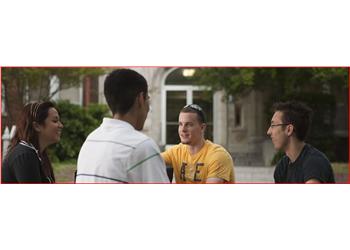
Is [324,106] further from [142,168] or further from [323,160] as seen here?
[142,168]

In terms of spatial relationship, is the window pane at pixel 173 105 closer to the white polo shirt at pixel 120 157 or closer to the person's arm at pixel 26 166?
the person's arm at pixel 26 166

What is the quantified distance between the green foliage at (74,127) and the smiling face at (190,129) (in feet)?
2.26

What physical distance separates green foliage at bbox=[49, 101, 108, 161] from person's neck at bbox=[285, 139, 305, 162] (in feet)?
3.98

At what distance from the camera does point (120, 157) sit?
175cm

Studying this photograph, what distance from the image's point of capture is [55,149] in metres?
3.21

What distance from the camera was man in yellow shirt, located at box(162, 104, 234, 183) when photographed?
2717mm

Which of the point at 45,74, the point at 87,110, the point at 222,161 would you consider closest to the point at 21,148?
the point at 222,161

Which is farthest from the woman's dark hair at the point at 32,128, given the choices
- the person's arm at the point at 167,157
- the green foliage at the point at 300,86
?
the green foliage at the point at 300,86

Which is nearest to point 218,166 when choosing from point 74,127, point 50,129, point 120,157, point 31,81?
point 50,129

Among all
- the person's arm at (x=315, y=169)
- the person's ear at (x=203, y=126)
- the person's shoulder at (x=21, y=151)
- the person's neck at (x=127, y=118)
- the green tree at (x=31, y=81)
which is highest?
the green tree at (x=31, y=81)

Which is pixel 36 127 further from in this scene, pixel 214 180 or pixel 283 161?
pixel 283 161

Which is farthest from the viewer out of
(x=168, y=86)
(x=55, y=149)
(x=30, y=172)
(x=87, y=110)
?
(x=87, y=110)

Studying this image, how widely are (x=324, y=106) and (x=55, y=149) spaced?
13.2ft

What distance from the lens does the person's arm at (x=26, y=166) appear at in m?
2.41
